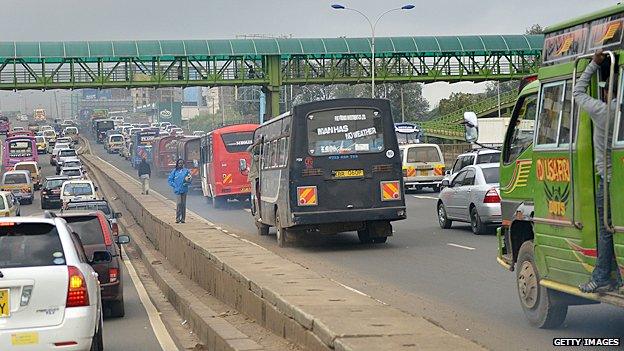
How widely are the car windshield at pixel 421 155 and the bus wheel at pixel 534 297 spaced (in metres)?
33.4

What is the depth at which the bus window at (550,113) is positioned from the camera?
417 inches

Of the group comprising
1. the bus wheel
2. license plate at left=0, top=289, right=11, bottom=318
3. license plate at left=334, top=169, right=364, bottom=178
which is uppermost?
license plate at left=334, top=169, right=364, bottom=178

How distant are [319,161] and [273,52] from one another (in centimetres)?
5325

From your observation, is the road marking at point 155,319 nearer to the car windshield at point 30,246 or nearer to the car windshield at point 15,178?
the car windshield at point 30,246

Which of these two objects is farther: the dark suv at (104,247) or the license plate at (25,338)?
the dark suv at (104,247)

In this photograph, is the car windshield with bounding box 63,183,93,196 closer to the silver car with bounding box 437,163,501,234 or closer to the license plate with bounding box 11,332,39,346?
the silver car with bounding box 437,163,501,234

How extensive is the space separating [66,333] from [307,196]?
1345 centimetres

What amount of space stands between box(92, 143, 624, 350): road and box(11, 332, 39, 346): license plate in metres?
4.15

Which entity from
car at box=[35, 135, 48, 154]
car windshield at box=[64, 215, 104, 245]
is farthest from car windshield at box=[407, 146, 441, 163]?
car at box=[35, 135, 48, 154]

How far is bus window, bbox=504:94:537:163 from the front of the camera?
12086 mm

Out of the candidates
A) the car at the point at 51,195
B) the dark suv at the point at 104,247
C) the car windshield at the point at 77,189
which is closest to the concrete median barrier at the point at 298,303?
the dark suv at the point at 104,247

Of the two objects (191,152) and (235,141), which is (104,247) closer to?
(235,141)

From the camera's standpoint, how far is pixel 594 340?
10.5 metres

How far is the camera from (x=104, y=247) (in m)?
17.2
